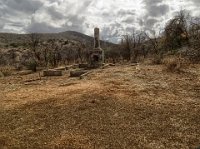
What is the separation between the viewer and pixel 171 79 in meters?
14.8

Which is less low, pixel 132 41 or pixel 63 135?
pixel 132 41

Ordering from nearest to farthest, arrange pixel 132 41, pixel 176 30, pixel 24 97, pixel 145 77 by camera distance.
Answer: pixel 24 97 < pixel 145 77 < pixel 176 30 < pixel 132 41

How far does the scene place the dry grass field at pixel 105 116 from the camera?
7.76 metres

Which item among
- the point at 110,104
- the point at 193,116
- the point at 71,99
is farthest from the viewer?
the point at 71,99

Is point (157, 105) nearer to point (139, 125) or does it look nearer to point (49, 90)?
point (139, 125)

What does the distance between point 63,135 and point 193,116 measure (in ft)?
12.9

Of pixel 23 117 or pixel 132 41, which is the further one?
pixel 132 41

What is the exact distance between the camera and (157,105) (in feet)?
34.2

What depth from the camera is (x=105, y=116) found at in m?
9.56

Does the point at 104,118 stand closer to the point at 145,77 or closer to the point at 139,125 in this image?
the point at 139,125

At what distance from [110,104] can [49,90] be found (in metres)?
4.37

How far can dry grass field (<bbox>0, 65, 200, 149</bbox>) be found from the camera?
776cm

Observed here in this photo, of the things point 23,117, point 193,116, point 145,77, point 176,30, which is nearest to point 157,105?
point 193,116

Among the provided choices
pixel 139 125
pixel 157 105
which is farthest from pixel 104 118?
pixel 157 105
